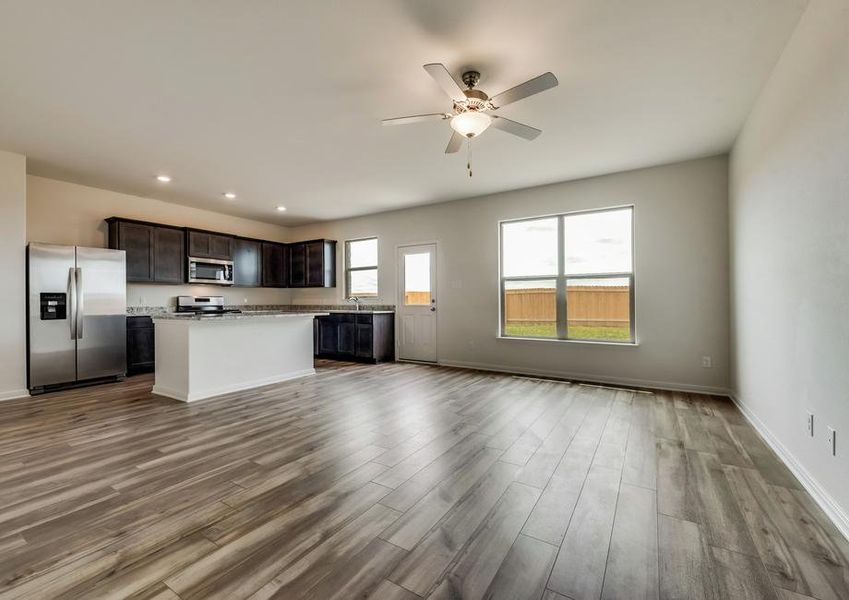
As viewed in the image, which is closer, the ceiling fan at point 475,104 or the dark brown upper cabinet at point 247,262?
the ceiling fan at point 475,104

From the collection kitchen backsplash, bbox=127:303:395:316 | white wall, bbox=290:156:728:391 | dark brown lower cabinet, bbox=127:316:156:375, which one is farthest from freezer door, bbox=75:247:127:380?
white wall, bbox=290:156:728:391

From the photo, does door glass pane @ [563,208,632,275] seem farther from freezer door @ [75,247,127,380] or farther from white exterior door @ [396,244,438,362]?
freezer door @ [75,247,127,380]

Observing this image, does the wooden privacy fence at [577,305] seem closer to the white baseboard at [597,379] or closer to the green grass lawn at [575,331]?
the green grass lawn at [575,331]

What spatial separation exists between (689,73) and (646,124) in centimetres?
80

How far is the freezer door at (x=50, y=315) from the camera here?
4340 millimetres

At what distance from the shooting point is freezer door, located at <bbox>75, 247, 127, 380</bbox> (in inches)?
187

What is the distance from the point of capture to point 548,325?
5.34m

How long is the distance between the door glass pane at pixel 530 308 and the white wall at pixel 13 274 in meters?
6.02

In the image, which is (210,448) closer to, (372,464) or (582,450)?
(372,464)

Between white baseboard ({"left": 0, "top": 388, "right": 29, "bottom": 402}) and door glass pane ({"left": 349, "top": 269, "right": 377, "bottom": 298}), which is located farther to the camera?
door glass pane ({"left": 349, "top": 269, "right": 377, "bottom": 298})

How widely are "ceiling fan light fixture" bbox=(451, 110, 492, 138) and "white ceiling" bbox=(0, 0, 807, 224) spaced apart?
1.00 ft

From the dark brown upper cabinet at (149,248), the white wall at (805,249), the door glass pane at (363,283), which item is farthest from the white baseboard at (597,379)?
the dark brown upper cabinet at (149,248)

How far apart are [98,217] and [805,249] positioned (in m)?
7.79

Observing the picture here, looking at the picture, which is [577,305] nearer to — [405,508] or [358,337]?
[358,337]
